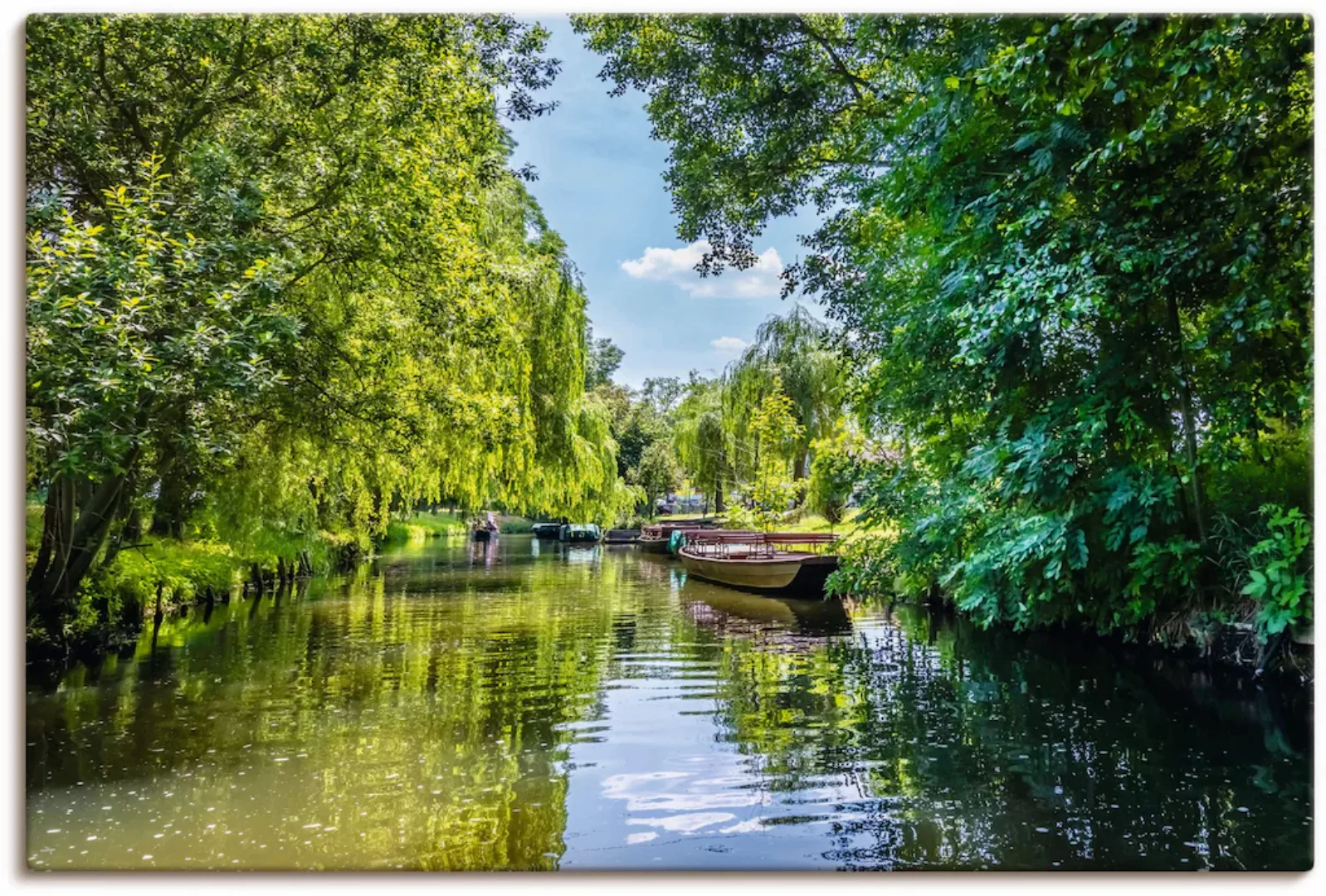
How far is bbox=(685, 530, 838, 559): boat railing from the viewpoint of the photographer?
11.1 m

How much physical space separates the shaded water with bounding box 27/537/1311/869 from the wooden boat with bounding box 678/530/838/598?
3.25 m

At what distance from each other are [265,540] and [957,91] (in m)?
8.37

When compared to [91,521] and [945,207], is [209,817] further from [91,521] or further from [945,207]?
[945,207]

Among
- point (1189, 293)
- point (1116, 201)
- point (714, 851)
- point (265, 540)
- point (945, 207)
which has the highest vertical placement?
point (945, 207)

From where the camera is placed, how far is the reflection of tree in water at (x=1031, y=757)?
2.56m

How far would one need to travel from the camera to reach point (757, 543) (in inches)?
440

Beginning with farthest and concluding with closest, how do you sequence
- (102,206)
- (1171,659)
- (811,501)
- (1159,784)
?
(811,501) < (1171,659) < (102,206) < (1159,784)

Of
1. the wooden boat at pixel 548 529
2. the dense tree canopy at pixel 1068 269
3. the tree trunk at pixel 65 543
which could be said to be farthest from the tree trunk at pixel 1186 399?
the wooden boat at pixel 548 529

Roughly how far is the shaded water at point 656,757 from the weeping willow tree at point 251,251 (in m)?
1.31

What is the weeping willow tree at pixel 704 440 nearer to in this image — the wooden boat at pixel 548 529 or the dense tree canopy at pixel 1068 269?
the dense tree canopy at pixel 1068 269

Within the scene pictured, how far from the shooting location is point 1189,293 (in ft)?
11.9

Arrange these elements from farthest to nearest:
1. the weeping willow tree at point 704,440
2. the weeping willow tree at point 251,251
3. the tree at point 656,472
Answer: the tree at point 656,472, the weeping willow tree at point 704,440, the weeping willow tree at point 251,251

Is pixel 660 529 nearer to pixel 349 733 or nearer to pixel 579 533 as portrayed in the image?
pixel 579 533

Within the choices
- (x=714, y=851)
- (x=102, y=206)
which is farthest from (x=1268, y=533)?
(x=102, y=206)
